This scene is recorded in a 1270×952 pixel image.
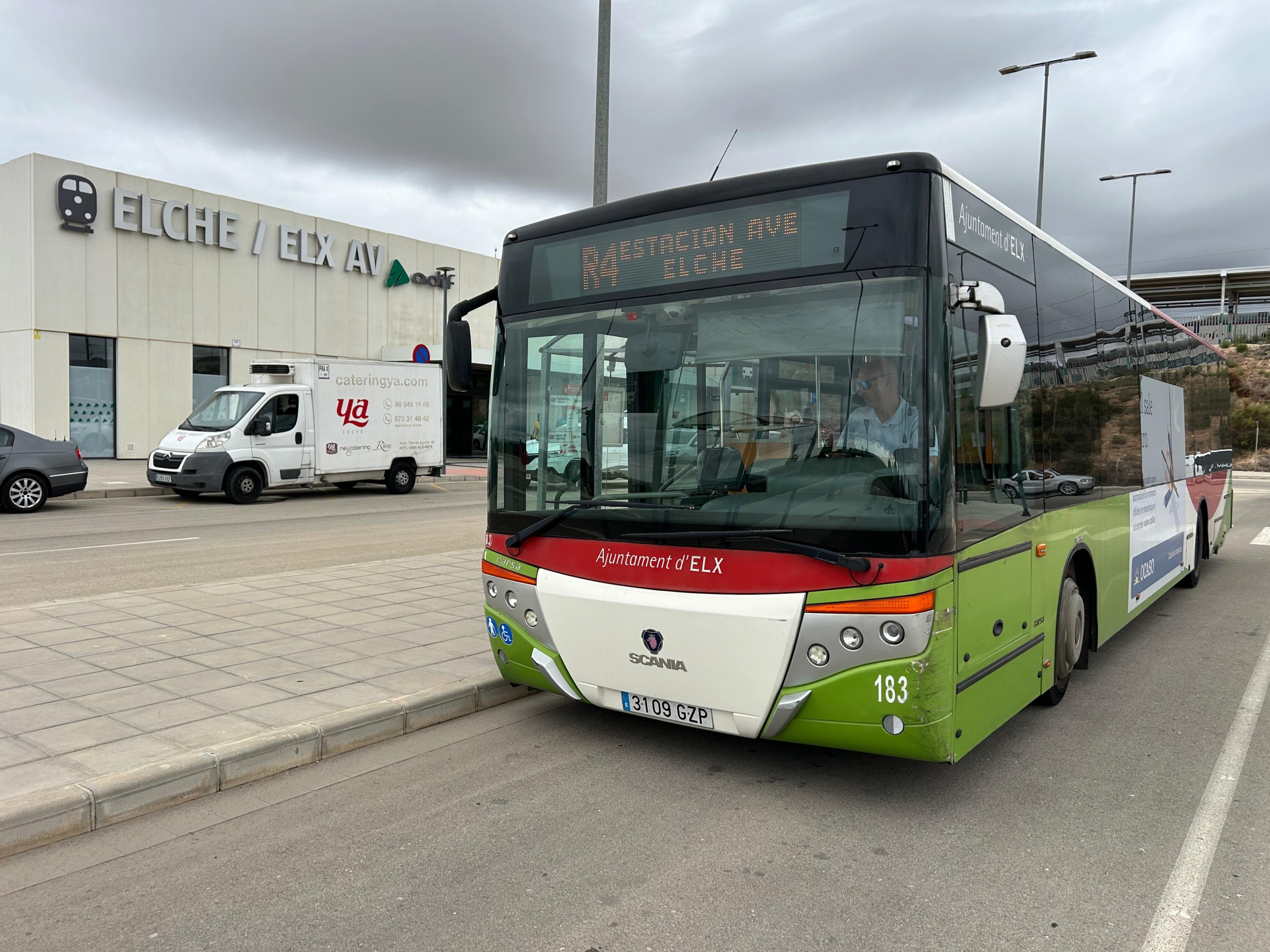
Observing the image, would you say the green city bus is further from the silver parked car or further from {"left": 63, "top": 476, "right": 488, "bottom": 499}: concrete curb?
{"left": 63, "top": 476, "right": 488, "bottom": 499}: concrete curb

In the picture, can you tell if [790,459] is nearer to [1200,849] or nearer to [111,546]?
[1200,849]

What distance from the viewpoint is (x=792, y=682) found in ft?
13.5

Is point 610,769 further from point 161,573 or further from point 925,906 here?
point 161,573

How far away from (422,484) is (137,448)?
901 cm

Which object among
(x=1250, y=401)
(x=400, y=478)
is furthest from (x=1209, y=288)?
(x=400, y=478)

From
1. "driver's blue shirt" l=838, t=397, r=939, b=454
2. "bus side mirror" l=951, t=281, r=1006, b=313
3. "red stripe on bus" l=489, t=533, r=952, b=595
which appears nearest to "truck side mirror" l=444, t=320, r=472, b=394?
"red stripe on bus" l=489, t=533, r=952, b=595

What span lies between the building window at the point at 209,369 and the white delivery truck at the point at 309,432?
9.20 metres

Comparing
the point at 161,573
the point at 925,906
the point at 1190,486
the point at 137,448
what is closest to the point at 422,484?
the point at 137,448

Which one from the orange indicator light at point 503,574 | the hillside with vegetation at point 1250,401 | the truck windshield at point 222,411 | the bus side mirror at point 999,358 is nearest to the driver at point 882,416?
the bus side mirror at point 999,358

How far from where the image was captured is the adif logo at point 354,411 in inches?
808

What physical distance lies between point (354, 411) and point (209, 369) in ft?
36.8

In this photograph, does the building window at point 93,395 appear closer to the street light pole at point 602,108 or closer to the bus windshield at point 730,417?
the street light pole at point 602,108

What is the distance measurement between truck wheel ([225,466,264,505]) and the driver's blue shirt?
17085 mm

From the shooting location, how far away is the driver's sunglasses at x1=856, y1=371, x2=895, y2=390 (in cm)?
404
